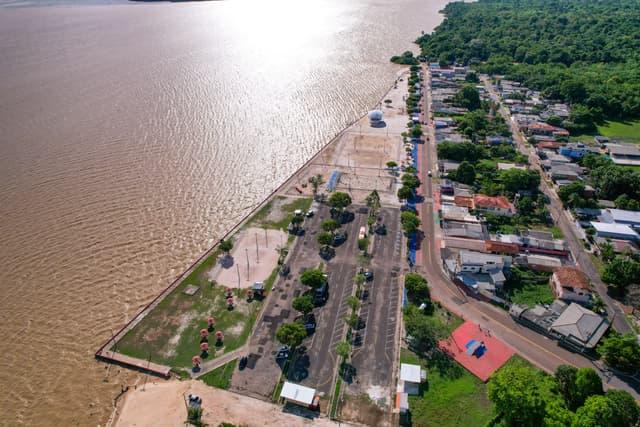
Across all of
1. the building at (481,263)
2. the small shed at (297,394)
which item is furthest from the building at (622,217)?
the small shed at (297,394)

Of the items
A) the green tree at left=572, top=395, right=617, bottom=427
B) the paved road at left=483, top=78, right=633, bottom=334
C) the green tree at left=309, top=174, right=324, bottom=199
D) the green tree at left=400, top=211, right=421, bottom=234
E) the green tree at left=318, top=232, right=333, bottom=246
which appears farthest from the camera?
the green tree at left=309, top=174, right=324, bottom=199

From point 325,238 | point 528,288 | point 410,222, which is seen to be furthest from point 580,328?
point 325,238

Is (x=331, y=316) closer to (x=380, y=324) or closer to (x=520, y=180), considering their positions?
(x=380, y=324)

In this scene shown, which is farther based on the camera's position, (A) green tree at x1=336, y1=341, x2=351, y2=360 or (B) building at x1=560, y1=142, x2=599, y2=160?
(B) building at x1=560, y1=142, x2=599, y2=160

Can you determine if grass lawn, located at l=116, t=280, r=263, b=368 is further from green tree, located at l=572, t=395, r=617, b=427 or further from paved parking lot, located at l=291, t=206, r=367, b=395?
green tree, located at l=572, t=395, r=617, b=427

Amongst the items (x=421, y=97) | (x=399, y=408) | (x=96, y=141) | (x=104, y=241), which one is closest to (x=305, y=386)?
(x=399, y=408)

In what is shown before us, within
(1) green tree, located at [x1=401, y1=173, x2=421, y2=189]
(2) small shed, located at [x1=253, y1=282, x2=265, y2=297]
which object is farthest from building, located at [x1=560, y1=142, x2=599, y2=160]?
(2) small shed, located at [x1=253, y1=282, x2=265, y2=297]
